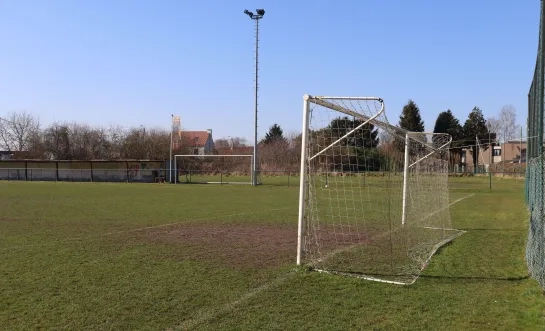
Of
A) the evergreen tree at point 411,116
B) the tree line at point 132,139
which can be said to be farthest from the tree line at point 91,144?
the evergreen tree at point 411,116

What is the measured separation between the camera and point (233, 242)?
10.3m

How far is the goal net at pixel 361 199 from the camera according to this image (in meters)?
7.66

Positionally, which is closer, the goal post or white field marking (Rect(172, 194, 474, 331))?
white field marking (Rect(172, 194, 474, 331))

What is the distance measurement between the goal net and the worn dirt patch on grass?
0.64 metres

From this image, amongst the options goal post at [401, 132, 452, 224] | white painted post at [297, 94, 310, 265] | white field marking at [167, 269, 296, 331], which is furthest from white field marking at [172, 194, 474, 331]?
goal post at [401, 132, 452, 224]

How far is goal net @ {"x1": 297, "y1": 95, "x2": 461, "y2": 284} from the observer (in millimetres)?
7664

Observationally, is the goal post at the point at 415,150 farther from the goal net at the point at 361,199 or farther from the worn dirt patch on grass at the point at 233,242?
the worn dirt patch on grass at the point at 233,242

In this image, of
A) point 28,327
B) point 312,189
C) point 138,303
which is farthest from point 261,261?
point 28,327

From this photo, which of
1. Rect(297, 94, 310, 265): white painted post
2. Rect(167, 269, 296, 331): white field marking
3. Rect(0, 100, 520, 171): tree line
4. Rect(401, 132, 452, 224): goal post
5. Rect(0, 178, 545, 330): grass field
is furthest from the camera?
Rect(0, 100, 520, 171): tree line

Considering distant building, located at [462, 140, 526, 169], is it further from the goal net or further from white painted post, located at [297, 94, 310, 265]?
white painted post, located at [297, 94, 310, 265]

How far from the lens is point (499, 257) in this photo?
887cm

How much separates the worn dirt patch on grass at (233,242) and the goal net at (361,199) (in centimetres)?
64

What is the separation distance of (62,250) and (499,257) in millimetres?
8341

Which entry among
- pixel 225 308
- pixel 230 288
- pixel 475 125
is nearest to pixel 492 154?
pixel 475 125
